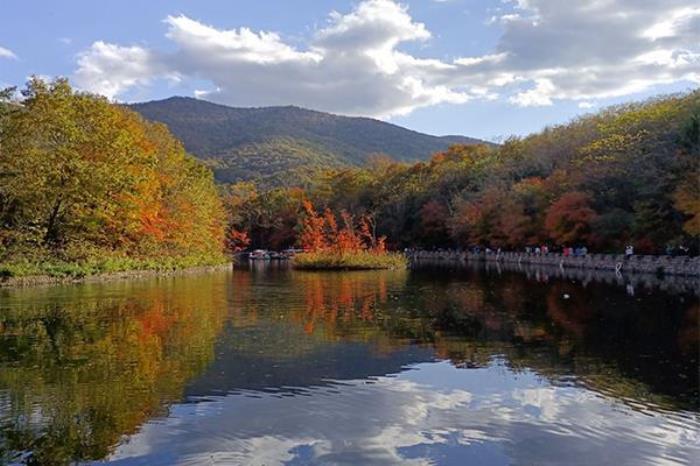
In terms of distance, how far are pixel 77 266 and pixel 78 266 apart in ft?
0.31

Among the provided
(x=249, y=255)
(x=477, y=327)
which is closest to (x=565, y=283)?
(x=477, y=327)

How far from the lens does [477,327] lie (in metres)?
15.9

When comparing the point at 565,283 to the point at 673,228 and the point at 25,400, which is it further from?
the point at 25,400

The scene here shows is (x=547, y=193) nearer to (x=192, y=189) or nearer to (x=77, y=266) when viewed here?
(x=192, y=189)

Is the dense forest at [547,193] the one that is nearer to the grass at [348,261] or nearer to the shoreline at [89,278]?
the grass at [348,261]

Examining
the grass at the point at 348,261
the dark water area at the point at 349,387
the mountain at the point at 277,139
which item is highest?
the mountain at the point at 277,139

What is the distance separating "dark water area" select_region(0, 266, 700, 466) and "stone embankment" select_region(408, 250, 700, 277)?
16144 mm

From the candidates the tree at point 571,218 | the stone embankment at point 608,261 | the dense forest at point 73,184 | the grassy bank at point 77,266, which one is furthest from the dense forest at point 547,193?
the dense forest at point 73,184

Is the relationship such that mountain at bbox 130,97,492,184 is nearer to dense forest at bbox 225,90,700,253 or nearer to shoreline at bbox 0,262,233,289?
dense forest at bbox 225,90,700,253

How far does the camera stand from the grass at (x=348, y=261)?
4650cm

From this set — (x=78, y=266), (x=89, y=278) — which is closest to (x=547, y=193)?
(x=89, y=278)

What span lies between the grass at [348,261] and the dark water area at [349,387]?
27.3 metres

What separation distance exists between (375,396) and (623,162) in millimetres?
35404

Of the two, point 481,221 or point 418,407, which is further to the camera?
point 481,221
